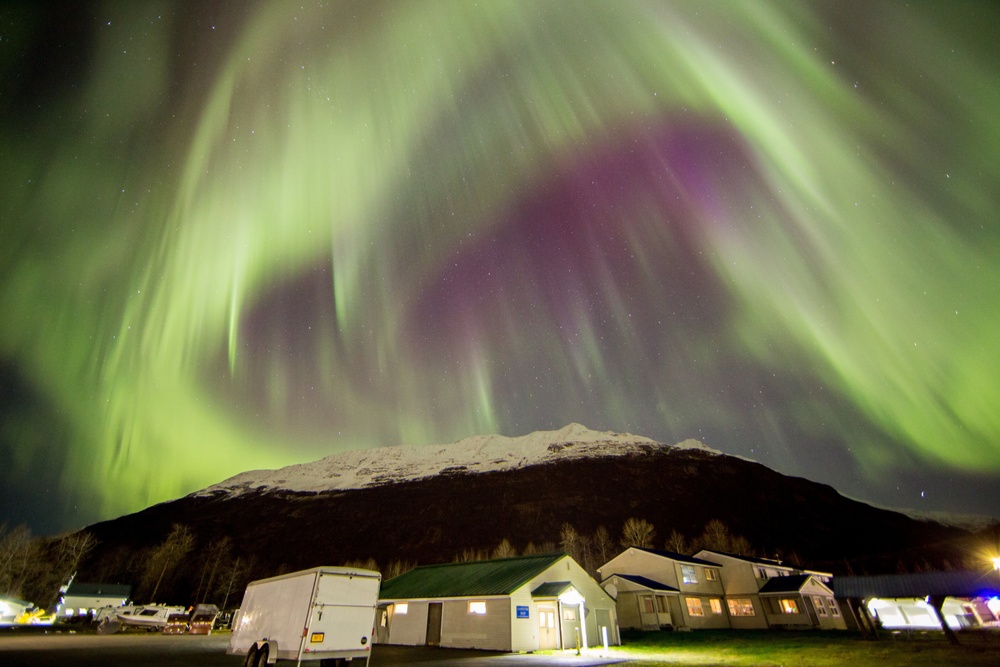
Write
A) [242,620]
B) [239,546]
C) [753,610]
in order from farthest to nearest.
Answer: [239,546] < [753,610] < [242,620]

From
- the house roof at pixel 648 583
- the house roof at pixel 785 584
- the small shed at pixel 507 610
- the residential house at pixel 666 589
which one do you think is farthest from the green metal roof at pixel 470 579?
the house roof at pixel 785 584

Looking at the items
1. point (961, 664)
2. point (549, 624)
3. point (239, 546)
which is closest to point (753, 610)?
point (549, 624)

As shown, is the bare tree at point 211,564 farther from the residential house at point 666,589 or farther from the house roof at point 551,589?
the house roof at point 551,589

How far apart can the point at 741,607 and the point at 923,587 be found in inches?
1017

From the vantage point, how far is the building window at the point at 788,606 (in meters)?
50.7

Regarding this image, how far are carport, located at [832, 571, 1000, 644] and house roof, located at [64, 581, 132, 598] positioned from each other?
121 metres

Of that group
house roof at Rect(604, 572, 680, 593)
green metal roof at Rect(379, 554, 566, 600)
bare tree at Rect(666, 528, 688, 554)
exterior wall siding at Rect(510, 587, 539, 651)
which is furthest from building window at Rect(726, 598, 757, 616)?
bare tree at Rect(666, 528, 688, 554)

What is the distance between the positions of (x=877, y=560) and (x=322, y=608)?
212716 millimetres

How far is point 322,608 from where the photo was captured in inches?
674

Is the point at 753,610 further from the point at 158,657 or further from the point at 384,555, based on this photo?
the point at 384,555

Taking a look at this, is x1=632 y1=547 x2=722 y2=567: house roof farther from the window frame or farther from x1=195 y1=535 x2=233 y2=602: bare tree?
x1=195 y1=535 x2=233 y2=602: bare tree

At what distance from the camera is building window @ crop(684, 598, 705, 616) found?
164 feet

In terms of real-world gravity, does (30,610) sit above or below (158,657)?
above

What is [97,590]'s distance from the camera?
9331cm
